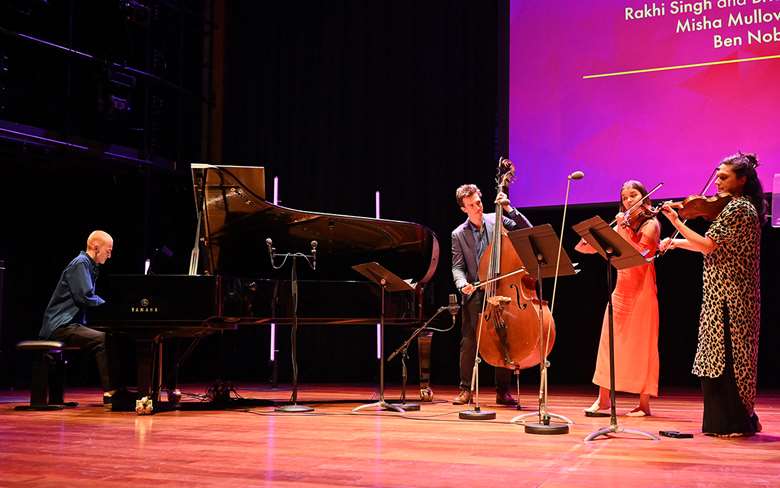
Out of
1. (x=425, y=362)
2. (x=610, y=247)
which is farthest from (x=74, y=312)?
(x=610, y=247)

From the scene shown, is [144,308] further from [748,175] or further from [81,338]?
[748,175]

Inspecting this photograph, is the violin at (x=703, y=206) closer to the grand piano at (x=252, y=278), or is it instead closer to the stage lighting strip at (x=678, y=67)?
the grand piano at (x=252, y=278)

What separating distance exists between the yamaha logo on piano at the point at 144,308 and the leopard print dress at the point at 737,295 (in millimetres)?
3162

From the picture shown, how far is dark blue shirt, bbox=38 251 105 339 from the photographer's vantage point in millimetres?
6031

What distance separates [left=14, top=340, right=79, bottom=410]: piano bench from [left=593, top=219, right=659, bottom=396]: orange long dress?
363 cm

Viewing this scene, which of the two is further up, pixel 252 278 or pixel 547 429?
pixel 252 278

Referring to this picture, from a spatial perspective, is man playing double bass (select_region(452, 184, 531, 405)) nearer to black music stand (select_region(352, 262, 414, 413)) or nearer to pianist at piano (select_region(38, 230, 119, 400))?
black music stand (select_region(352, 262, 414, 413))

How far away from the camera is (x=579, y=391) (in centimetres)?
699

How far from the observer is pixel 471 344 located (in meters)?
5.82

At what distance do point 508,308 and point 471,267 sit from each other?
0.77 meters

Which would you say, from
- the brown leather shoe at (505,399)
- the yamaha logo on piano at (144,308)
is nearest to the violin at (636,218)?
the brown leather shoe at (505,399)

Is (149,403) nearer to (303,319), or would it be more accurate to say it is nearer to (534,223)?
(303,319)

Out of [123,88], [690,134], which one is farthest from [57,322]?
[690,134]

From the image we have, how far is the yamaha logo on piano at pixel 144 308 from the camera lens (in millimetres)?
5137
